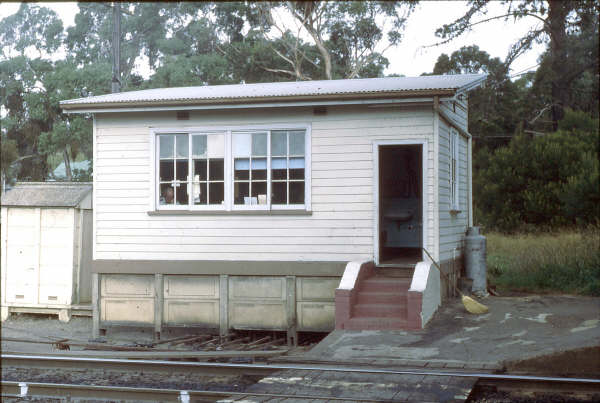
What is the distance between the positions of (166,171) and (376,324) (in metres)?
5.05

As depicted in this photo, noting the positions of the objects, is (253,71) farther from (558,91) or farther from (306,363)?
(306,363)

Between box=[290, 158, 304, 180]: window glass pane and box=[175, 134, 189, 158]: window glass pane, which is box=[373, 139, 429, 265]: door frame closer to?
box=[290, 158, 304, 180]: window glass pane

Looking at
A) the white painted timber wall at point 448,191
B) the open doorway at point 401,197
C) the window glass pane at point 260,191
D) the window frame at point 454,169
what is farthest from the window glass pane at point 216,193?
the window frame at point 454,169

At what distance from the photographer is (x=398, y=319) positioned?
11094mm

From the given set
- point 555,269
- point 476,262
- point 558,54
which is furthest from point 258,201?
point 558,54

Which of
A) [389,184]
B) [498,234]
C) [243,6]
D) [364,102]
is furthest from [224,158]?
[243,6]

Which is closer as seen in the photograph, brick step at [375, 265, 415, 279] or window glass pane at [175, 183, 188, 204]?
brick step at [375, 265, 415, 279]

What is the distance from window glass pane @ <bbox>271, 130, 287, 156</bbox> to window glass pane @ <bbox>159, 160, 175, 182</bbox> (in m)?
1.97

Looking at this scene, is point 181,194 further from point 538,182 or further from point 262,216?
point 538,182

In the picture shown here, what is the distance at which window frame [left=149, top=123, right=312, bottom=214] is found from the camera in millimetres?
12938

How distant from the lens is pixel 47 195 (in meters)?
A: 15.1

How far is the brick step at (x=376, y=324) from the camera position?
11.0 metres

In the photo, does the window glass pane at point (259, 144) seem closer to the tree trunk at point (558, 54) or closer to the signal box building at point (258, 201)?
the signal box building at point (258, 201)

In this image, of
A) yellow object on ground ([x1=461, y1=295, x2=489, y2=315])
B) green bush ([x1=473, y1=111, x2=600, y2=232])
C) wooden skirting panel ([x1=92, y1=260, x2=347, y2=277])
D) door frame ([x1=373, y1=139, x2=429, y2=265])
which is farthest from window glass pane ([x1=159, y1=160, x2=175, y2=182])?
green bush ([x1=473, y1=111, x2=600, y2=232])
